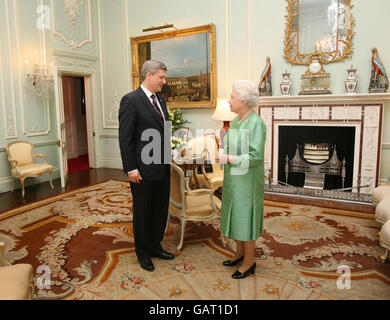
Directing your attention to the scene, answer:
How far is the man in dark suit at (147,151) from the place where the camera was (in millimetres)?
2516

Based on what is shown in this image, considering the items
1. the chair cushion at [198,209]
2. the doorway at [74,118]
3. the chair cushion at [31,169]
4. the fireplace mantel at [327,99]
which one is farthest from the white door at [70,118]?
the chair cushion at [198,209]

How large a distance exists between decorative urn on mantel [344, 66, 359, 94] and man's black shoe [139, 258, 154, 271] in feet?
12.9

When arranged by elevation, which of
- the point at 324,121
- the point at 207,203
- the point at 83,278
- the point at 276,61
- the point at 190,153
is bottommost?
the point at 83,278

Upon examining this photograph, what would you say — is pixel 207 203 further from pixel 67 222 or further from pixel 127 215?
pixel 67 222

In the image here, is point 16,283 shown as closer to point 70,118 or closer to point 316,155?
point 316,155

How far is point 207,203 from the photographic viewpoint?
3225 millimetres

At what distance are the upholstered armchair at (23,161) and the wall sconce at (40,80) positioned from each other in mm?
1015

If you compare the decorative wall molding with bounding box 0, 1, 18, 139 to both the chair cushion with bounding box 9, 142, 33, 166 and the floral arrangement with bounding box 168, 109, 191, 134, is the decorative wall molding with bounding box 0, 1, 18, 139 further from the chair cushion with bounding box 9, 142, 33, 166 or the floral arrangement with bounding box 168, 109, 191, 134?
the floral arrangement with bounding box 168, 109, 191, 134

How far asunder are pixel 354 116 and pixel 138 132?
3.75 m

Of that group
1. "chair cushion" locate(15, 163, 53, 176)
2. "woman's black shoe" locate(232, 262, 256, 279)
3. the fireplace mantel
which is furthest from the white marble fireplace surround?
"chair cushion" locate(15, 163, 53, 176)

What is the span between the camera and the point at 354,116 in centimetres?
493
